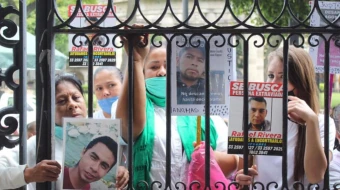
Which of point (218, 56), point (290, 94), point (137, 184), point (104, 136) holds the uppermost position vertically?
point (218, 56)

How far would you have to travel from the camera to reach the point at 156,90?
10.2 feet

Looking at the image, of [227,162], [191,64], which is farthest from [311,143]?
[191,64]

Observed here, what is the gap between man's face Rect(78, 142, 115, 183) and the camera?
272 cm

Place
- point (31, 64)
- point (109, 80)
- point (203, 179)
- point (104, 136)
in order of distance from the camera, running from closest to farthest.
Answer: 1. point (104, 136)
2. point (203, 179)
3. point (109, 80)
4. point (31, 64)

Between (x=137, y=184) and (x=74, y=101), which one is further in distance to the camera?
(x=74, y=101)

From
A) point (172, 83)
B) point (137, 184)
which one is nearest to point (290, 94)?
point (172, 83)

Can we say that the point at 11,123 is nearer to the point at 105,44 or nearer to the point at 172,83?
the point at 105,44

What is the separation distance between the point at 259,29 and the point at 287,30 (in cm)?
13

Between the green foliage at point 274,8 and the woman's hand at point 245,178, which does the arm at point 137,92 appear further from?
the green foliage at point 274,8

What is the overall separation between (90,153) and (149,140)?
37cm

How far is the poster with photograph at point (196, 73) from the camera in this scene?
109 inches

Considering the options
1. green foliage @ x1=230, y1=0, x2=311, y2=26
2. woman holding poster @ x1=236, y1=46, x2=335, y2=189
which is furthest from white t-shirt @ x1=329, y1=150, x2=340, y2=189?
green foliage @ x1=230, y1=0, x2=311, y2=26

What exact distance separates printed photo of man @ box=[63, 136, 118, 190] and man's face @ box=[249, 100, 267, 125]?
64 centimetres

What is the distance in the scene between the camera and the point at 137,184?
287cm
